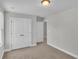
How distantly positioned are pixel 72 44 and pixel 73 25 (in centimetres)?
87

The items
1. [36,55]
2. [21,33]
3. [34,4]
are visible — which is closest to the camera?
[34,4]

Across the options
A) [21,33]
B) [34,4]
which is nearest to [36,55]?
[21,33]

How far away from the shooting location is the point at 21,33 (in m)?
5.13

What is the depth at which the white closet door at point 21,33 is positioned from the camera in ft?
15.9

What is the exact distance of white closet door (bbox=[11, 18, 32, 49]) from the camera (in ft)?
15.9

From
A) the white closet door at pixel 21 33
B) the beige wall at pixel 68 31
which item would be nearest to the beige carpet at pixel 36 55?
the beige wall at pixel 68 31

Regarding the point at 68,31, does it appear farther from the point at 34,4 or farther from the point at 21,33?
the point at 21,33

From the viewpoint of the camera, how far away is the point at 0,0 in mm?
2666

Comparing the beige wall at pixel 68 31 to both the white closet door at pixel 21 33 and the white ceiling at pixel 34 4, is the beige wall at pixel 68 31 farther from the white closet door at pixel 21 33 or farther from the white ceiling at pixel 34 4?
the white closet door at pixel 21 33

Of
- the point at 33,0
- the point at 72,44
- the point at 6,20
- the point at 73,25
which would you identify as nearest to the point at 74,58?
the point at 72,44

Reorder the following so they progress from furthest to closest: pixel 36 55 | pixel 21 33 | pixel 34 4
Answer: pixel 21 33 < pixel 36 55 < pixel 34 4

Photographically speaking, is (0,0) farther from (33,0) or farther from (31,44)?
(31,44)

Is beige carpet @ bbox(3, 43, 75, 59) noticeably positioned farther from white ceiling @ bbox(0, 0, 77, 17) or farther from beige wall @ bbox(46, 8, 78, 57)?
white ceiling @ bbox(0, 0, 77, 17)

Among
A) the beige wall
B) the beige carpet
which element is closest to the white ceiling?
the beige wall
